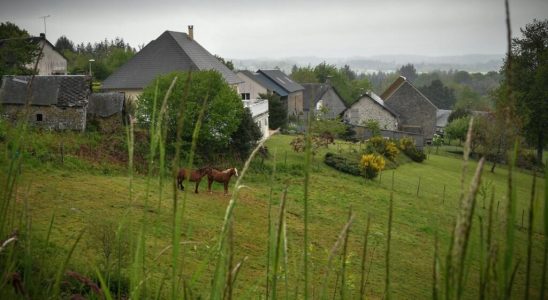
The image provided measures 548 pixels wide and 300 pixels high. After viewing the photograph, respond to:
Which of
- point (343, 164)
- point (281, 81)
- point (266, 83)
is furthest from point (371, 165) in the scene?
point (281, 81)

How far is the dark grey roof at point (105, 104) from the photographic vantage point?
24188 millimetres

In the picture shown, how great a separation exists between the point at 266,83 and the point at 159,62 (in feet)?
73.2

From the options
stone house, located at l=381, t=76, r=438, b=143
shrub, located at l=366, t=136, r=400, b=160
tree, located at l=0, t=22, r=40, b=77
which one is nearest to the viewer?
tree, located at l=0, t=22, r=40, b=77

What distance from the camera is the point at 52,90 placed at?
2333cm

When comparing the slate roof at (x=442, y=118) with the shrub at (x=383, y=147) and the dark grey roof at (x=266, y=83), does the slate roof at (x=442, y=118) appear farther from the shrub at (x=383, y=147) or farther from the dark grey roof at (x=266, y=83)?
the shrub at (x=383, y=147)

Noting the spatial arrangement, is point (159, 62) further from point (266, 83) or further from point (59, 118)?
point (266, 83)

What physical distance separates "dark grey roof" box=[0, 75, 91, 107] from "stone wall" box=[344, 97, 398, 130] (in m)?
30.0

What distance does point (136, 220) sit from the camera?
39.3 ft

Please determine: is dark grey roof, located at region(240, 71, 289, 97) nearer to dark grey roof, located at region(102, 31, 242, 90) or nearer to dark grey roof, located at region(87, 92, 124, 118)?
dark grey roof, located at region(102, 31, 242, 90)

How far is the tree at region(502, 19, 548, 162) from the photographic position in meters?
38.0

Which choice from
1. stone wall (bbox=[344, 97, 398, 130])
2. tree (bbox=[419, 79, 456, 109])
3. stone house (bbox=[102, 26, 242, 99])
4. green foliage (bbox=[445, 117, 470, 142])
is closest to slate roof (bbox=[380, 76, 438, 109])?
stone wall (bbox=[344, 97, 398, 130])

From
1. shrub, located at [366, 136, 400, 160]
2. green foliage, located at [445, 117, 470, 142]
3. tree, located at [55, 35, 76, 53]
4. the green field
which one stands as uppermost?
tree, located at [55, 35, 76, 53]

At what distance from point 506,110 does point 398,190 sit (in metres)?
24.2

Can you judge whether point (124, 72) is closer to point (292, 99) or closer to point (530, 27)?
point (292, 99)
